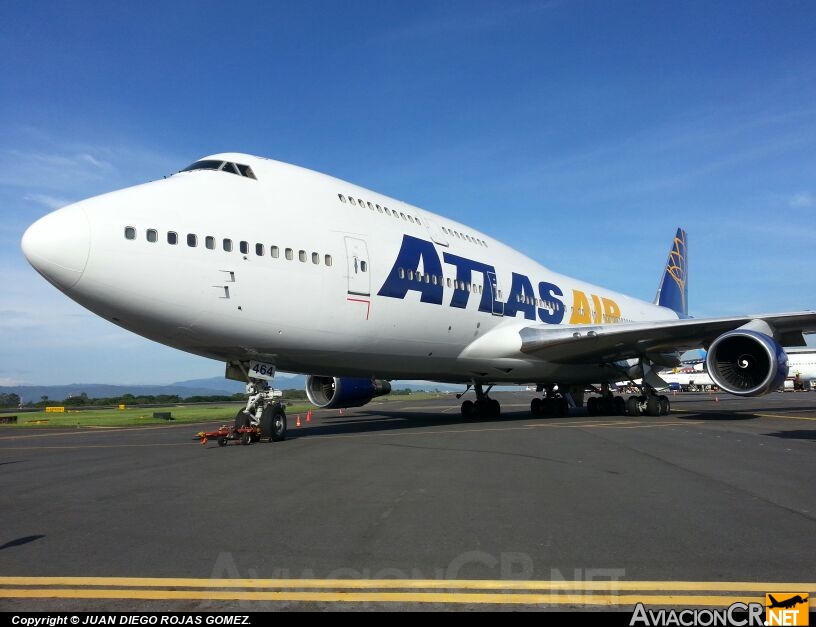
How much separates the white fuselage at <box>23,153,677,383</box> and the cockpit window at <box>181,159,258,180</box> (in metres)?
0.16

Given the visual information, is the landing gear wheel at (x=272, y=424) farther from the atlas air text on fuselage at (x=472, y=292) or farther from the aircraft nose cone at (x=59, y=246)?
the aircraft nose cone at (x=59, y=246)

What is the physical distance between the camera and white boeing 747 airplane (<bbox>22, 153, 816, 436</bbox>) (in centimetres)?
1009

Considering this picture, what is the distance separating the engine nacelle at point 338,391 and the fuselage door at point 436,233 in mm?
4915

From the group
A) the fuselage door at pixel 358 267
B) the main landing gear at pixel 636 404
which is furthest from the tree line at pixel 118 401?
the fuselage door at pixel 358 267

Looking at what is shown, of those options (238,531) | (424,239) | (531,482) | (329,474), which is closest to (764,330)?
(424,239)

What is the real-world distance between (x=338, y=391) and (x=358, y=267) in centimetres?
658

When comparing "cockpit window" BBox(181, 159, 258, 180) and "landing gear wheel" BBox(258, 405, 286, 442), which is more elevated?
"cockpit window" BBox(181, 159, 258, 180)

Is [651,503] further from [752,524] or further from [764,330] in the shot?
[764,330]

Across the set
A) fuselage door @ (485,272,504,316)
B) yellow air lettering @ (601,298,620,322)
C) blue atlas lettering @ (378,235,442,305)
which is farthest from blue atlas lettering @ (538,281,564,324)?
blue atlas lettering @ (378,235,442,305)

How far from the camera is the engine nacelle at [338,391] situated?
61.2 ft

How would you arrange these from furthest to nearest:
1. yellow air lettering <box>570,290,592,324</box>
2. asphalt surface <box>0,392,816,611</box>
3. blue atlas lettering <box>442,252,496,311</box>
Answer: yellow air lettering <box>570,290,592,324</box> < blue atlas lettering <box>442,252,496,311</box> < asphalt surface <box>0,392,816,611</box>

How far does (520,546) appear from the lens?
14.6 feet

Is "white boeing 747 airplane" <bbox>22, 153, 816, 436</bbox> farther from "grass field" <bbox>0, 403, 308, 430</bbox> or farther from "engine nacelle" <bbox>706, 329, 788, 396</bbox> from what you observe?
"grass field" <bbox>0, 403, 308, 430</bbox>

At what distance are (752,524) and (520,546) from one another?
7.15ft
